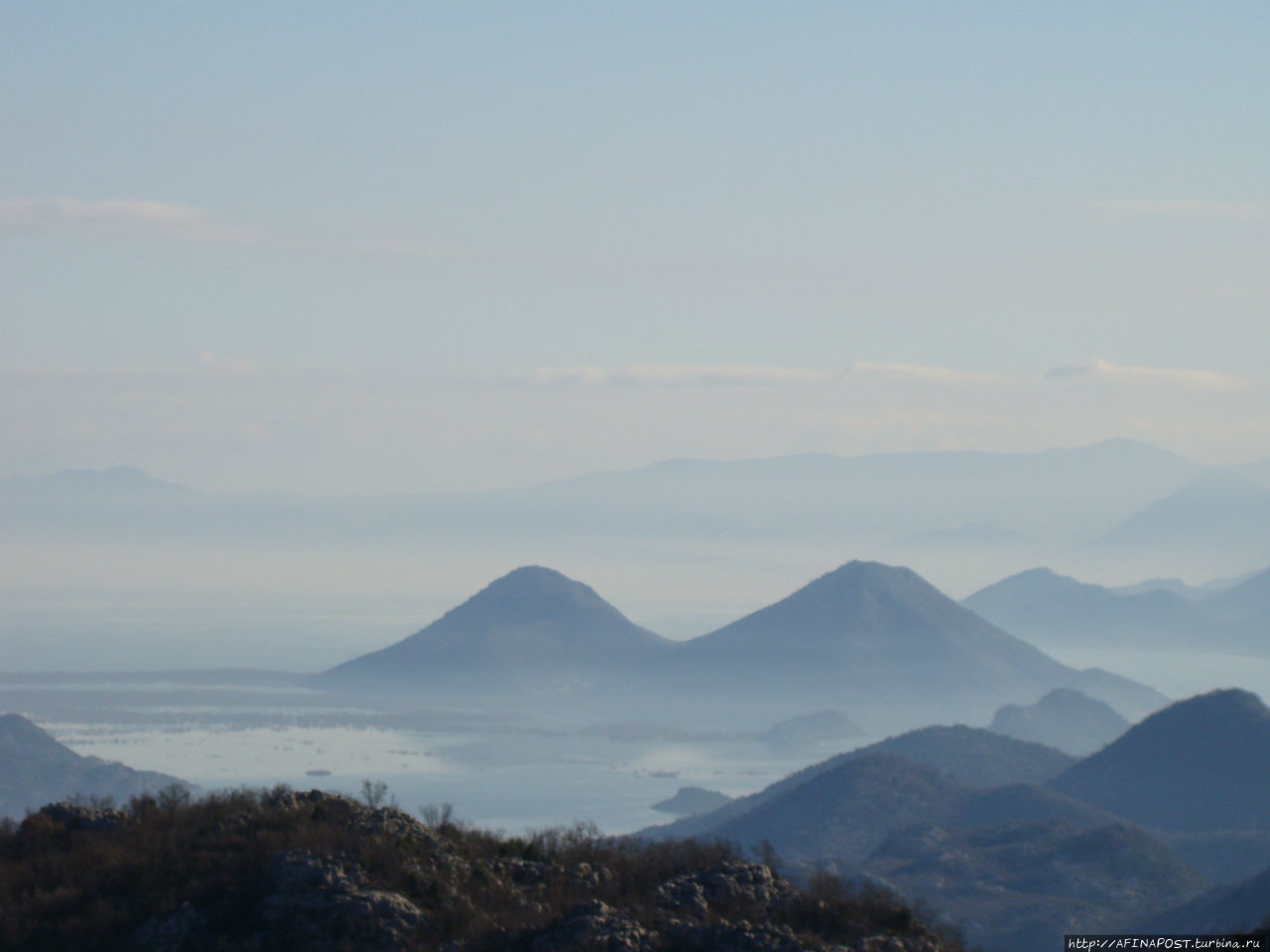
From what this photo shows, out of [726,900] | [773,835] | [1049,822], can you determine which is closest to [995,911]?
[1049,822]

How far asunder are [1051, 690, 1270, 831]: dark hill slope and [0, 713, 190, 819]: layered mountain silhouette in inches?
4083

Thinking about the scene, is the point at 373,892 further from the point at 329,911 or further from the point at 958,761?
the point at 958,761

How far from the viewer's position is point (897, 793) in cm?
13112

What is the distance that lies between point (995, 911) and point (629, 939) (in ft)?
241

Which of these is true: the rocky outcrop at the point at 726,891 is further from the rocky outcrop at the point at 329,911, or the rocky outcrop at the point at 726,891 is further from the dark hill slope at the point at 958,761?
the dark hill slope at the point at 958,761

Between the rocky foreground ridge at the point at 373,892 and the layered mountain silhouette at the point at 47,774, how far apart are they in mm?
140246

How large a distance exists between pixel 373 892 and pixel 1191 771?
13502 cm

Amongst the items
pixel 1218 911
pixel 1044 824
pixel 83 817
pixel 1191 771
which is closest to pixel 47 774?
pixel 1044 824

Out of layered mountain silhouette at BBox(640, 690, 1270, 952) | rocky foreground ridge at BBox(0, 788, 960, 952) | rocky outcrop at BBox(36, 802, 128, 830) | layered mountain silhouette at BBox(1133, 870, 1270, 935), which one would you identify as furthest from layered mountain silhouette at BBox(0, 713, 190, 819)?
rocky foreground ridge at BBox(0, 788, 960, 952)

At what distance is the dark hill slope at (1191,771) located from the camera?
13088 centimetres

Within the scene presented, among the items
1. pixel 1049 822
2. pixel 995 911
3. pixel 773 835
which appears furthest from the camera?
pixel 773 835

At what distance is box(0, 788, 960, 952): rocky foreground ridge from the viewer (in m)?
20.1

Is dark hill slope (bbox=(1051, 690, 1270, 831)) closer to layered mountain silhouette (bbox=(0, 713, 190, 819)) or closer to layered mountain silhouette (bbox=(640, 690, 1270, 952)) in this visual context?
layered mountain silhouette (bbox=(640, 690, 1270, 952))

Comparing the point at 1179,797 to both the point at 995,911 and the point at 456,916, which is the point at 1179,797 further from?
the point at 456,916
